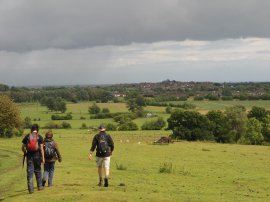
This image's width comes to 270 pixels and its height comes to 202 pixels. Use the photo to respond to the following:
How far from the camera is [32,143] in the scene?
64.2 feet

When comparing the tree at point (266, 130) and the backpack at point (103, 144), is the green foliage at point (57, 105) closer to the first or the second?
the tree at point (266, 130)

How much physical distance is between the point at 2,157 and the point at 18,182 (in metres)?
20.4

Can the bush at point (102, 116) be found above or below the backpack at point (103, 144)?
below

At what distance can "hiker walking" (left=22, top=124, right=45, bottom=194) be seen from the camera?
19.6 metres

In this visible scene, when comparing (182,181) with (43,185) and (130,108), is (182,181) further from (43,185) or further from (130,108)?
(130,108)

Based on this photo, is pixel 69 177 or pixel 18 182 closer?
pixel 18 182

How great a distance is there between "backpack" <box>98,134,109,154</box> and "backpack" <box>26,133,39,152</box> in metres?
3.04

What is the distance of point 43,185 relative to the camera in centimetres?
2162

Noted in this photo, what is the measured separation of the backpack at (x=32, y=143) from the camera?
19562 millimetres

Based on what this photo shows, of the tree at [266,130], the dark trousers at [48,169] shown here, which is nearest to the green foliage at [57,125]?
the tree at [266,130]

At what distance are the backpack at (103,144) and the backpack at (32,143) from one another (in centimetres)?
304

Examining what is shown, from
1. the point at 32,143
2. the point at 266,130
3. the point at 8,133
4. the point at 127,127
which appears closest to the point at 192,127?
the point at 266,130

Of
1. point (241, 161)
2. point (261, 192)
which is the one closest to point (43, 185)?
point (261, 192)

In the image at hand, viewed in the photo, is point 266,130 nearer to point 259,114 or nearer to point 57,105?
point 259,114
